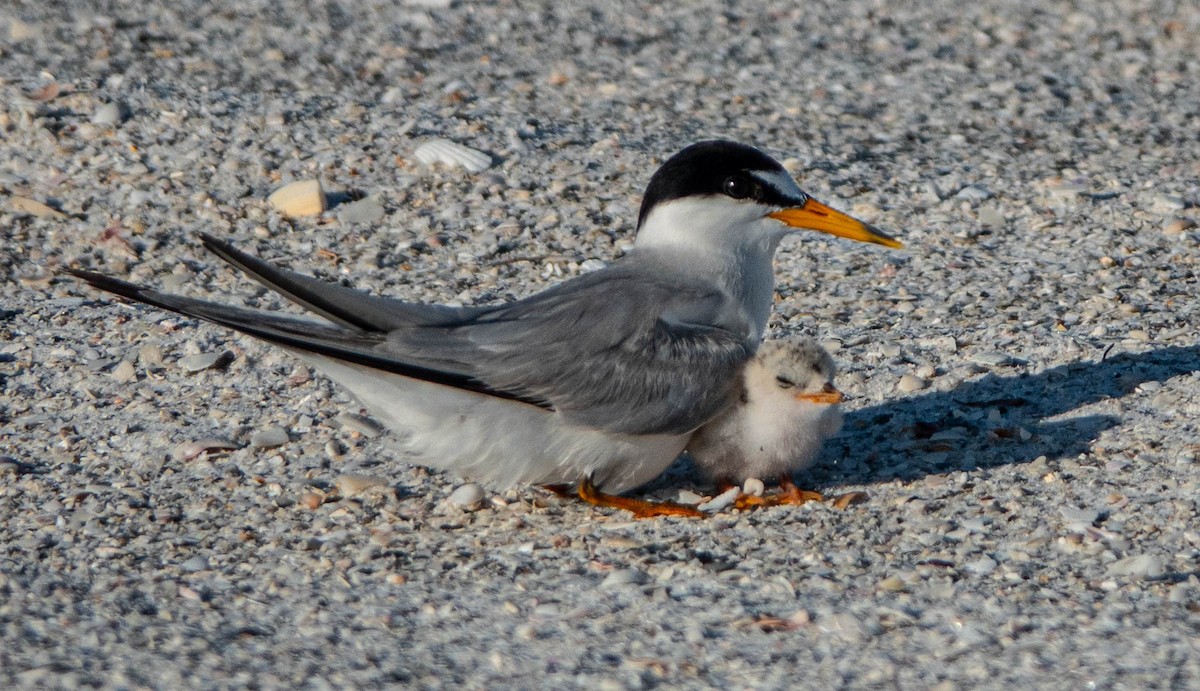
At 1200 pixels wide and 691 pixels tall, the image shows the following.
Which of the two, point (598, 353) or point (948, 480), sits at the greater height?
point (598, 353)

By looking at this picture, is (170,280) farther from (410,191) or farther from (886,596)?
(886,596)

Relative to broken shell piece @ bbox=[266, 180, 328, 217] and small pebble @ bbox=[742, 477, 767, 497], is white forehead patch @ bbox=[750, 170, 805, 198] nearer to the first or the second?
small pebble @ bbox=[742, 477, 767, 497]

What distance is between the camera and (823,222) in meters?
4.21

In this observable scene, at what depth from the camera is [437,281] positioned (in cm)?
506

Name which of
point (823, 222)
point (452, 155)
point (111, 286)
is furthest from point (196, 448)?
point (452, 155)

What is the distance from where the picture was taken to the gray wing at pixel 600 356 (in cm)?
359

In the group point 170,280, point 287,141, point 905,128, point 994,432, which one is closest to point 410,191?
point 287,141

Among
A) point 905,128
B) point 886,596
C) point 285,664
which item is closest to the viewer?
point 285,664

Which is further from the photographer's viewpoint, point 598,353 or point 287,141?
point 287,141

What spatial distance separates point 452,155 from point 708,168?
1.83m

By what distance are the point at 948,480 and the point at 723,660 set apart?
1.04 m

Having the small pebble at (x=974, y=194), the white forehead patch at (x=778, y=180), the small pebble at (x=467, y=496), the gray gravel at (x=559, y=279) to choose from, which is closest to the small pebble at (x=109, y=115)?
the gray gravel at (x=559, y=279)

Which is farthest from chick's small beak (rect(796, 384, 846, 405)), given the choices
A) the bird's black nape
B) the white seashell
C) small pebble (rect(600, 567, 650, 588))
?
the white seashell

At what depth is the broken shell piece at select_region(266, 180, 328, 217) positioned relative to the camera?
17.9 feet
